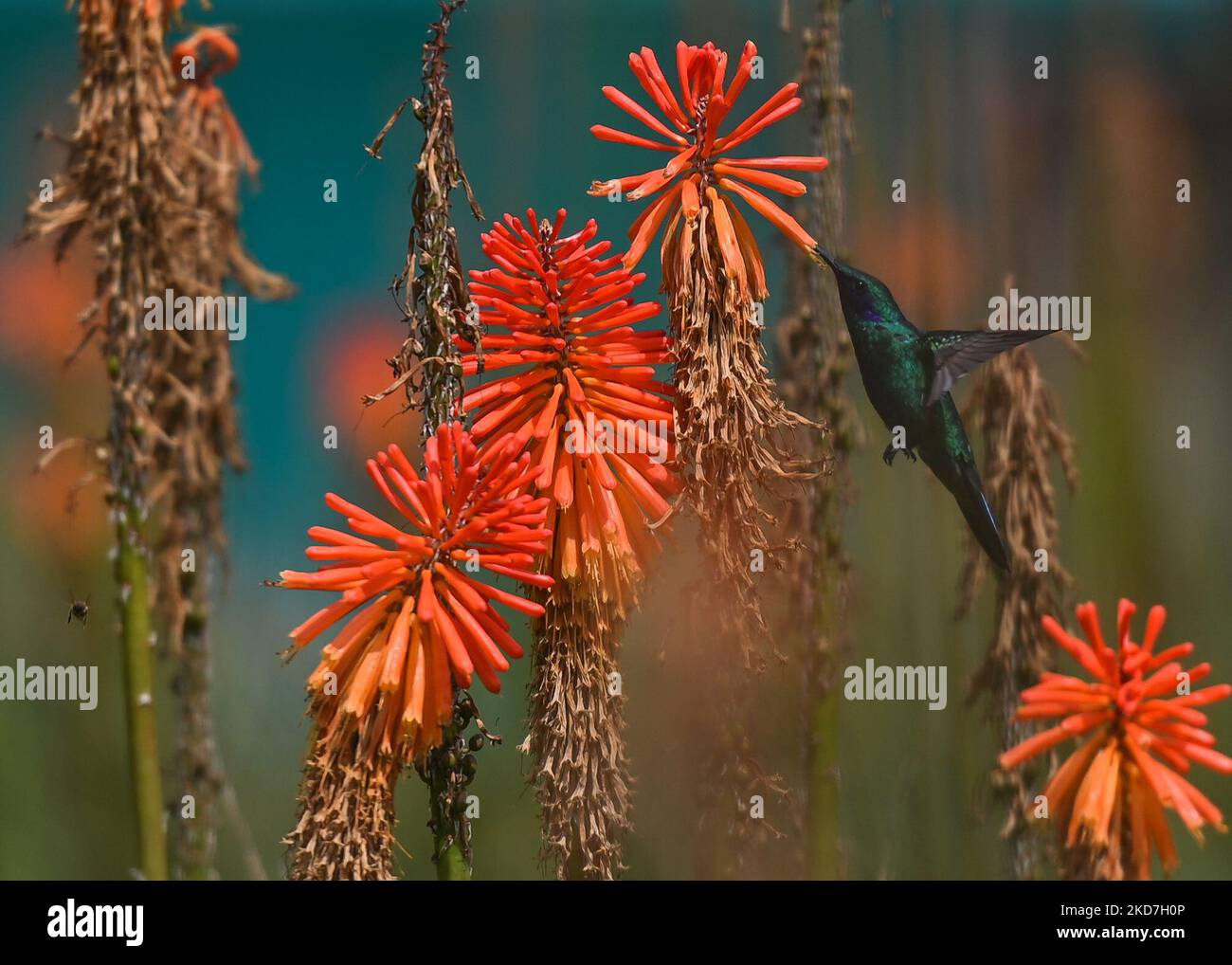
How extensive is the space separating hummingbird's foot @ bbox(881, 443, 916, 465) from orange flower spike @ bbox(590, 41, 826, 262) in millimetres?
931

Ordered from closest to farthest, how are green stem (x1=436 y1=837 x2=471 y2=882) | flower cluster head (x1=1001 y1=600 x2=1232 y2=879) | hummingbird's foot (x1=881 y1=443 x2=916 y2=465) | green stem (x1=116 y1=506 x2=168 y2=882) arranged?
1. flower cluster head (x1=1001 y1=600 x2=1232 y2=879)
2. green stem (x1=436 y1=837 x2=471 y2=882)
3. green stem (x1=116 y1=506 x2=168 y2=882)
4. hummingbird's foot (x1=881 y1=443 x2=916 y2=465)

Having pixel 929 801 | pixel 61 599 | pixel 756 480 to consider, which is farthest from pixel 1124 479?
pixel 61 599

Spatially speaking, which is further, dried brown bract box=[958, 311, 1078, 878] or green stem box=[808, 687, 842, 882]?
green stem box=[808, 687, 842, 882]

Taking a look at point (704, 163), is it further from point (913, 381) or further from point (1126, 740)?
point (1126, 740)

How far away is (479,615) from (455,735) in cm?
33

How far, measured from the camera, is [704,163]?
418 centimetres

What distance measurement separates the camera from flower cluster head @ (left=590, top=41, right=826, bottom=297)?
4.08 metres

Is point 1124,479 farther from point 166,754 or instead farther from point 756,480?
point 166,754

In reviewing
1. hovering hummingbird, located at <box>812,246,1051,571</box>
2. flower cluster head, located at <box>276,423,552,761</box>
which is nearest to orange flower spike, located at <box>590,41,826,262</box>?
hovering hummingbird, located at <box>812,246,1051,571</box>

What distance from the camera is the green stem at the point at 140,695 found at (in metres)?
4.34

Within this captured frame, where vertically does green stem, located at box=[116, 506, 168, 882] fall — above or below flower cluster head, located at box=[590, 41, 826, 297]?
below

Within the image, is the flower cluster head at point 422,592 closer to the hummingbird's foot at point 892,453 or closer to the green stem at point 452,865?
the green stem at point 452,865

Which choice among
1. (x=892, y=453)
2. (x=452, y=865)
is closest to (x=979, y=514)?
(x=892, y=453)

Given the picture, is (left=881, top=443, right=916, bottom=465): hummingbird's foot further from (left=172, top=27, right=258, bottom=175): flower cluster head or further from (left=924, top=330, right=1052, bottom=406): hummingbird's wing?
(left=172, top=27, right=258, bottom=175): flower cluster head
